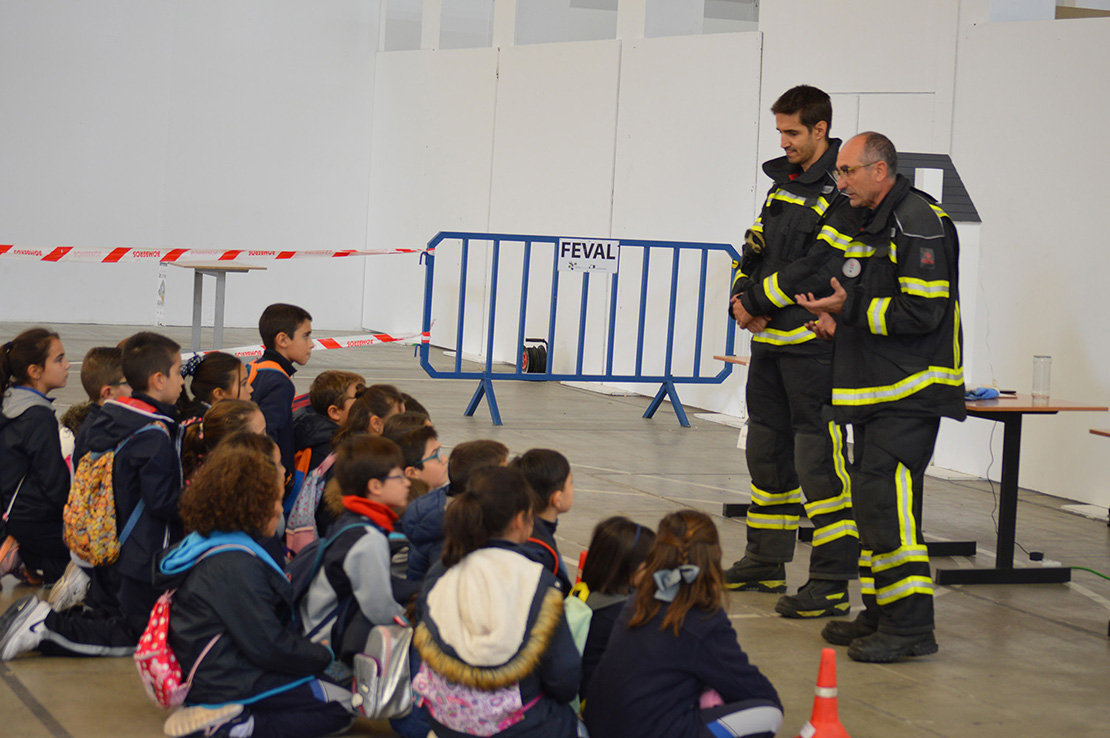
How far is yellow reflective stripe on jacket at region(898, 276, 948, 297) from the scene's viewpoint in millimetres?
4250

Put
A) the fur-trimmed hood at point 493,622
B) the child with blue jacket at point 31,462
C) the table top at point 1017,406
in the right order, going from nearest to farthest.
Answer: the fur-trimmed hood at point 493,622 < the child with blue jacket at point 31,462 < the table top at point 1017,406

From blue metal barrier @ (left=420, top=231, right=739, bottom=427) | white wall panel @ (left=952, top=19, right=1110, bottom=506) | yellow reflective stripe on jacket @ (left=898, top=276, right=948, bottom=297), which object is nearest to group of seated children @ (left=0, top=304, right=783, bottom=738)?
yellow reflective stripe on jacket @ (left=898, top=276, right=948, bottom=297)

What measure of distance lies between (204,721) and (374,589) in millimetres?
605

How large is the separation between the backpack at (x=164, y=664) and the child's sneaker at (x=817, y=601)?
2495 millimetres

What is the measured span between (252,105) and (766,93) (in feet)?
27.4

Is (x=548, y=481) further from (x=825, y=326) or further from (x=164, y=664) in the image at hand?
(x=825, y=326)

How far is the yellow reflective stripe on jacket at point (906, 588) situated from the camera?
14.4 feet

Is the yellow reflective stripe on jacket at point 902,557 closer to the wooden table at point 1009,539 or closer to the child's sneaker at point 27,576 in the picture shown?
the wooden table at point 1009,539

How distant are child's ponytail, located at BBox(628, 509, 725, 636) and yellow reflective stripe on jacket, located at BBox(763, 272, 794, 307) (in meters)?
1.97

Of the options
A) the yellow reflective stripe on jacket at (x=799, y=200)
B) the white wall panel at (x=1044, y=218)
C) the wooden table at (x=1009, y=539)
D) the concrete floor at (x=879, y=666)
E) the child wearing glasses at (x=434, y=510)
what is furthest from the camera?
the white wall panel at (x=1044, y=218)

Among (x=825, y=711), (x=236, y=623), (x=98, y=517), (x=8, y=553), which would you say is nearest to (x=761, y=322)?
(x=825, y=711)

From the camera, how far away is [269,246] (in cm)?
1661

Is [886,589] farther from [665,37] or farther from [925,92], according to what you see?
[665,37]

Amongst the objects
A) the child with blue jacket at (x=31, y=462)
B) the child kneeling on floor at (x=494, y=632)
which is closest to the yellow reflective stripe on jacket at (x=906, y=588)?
the child kneeling on floor at (x=494, y=632)
